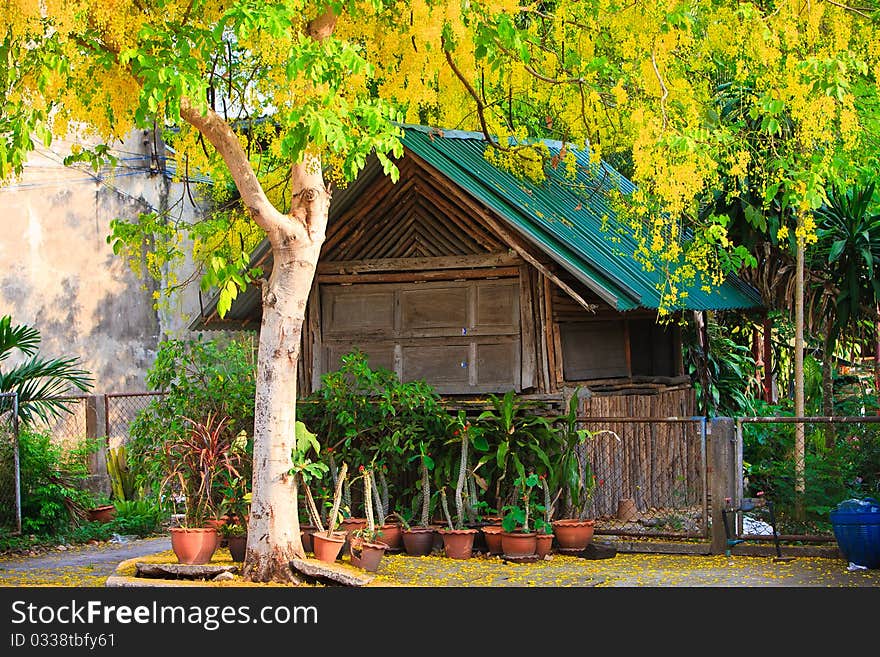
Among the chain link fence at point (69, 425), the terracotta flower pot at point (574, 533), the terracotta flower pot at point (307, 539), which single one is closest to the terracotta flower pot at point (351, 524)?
the terracotta flower pot at point (307, 539)

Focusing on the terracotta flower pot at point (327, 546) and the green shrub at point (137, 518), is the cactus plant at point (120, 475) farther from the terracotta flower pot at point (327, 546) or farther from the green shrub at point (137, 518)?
the terracotta flower pot at point (327, 546)

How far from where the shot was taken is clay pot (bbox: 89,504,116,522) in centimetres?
1338

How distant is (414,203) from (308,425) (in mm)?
2649

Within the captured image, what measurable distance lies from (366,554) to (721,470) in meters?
3.29

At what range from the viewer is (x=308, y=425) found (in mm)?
12023

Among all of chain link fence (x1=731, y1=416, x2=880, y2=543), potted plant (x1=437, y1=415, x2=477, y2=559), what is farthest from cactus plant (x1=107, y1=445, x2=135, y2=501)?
chain link fence (x1=731, y1=416, x2=880, y2=543)

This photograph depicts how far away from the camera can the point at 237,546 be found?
1004 cm

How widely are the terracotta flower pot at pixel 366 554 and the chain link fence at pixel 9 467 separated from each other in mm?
4375

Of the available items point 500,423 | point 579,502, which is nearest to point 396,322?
point 500,423

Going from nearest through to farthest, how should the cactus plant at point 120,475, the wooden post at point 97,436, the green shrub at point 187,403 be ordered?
the green shrub at point 187,403
the wooden post at point 97,436
the cactus plant at point 120,475

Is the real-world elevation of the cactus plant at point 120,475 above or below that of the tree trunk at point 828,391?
below

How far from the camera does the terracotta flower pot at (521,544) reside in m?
10.7

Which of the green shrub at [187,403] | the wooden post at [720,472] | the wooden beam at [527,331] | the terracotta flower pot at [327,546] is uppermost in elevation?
the wooden beam at [527,331]

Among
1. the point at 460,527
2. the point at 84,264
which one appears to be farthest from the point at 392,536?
the point at 84,264
